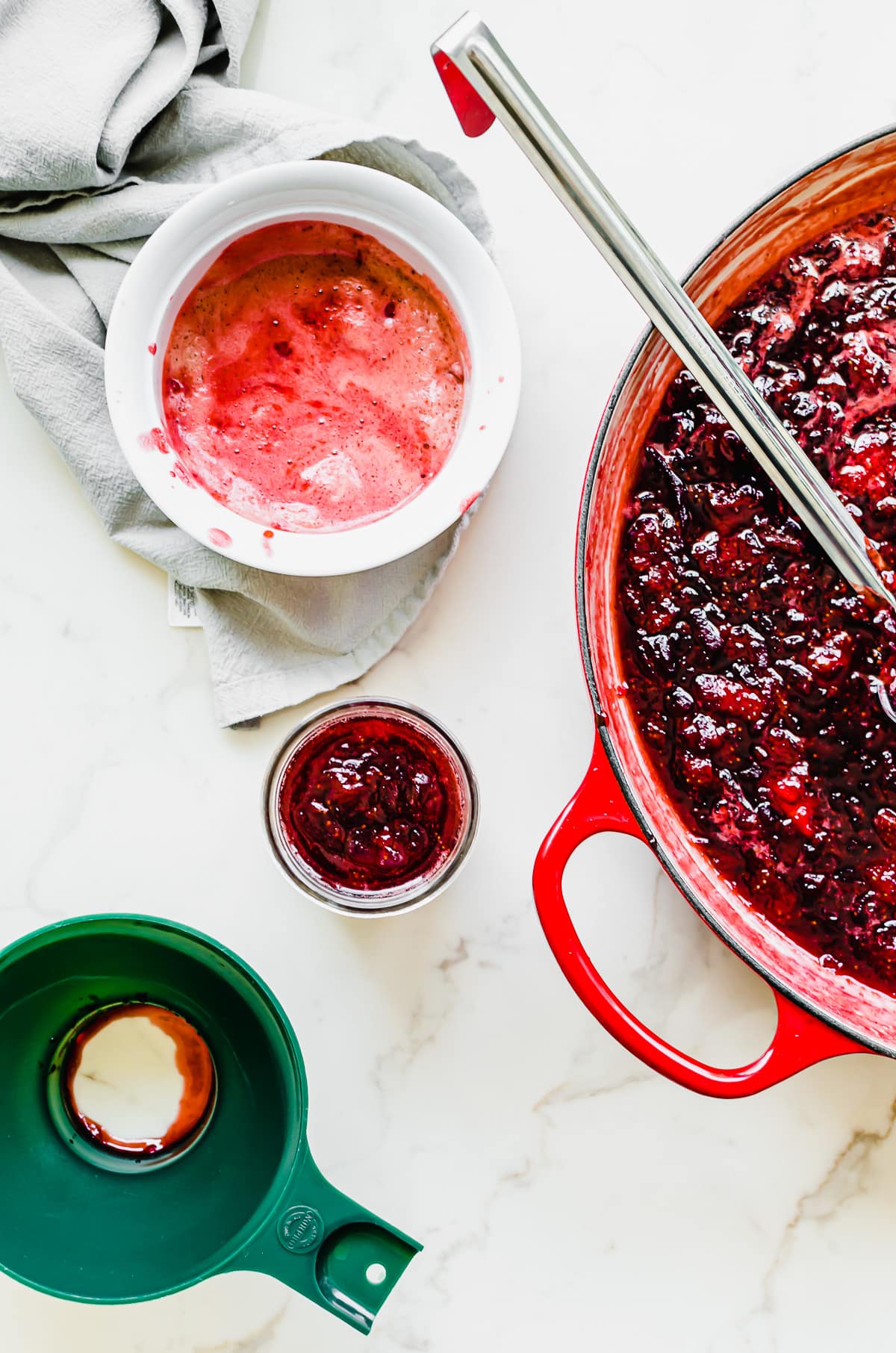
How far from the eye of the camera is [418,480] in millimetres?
1069

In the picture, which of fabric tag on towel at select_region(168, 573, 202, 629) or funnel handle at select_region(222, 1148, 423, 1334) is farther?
fabric tag on towel at select_region(168, 573, 202, 629)

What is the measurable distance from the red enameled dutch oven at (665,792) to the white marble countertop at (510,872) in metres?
0.11

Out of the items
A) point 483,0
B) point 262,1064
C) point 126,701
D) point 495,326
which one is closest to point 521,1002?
point 262,1064

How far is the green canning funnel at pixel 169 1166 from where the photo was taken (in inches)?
37.2

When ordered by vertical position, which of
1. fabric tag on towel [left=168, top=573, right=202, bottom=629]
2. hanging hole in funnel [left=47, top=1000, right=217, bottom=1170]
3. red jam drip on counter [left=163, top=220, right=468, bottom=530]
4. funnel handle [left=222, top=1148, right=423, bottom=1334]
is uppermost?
red jam drip on counter [left=163, top=220, right=468, bottom=530]

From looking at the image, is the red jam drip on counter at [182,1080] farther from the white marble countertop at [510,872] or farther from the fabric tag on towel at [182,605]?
the fabric tag on towel at [182,605]

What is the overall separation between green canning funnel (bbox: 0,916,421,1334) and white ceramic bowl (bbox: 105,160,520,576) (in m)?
0.37

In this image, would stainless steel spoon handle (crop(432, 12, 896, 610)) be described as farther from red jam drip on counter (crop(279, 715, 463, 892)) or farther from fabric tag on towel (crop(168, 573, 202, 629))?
fabric tag on towel (crop(168, 573, 202, 629))

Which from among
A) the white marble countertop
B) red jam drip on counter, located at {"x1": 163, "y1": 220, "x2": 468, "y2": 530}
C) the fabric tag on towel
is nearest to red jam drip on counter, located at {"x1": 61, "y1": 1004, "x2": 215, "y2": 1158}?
the white marble countertop

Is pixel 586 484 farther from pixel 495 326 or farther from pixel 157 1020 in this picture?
pixel 157 1020

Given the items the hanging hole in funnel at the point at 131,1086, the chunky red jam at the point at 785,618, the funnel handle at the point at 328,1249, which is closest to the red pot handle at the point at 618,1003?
the chunky red jam at the point at 785,618

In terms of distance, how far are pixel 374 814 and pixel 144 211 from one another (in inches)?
24.4

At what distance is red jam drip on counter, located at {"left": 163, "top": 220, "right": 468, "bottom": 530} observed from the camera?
107 cm

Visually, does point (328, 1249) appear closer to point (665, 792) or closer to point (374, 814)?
point (374, 814)
